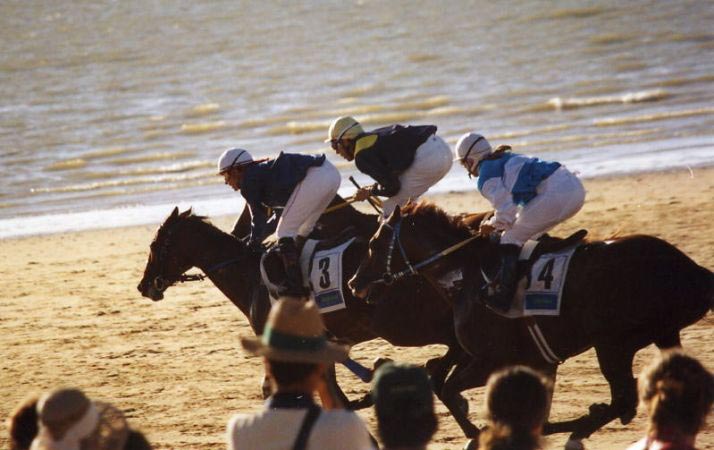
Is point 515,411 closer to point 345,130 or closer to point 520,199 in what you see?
point 520,199

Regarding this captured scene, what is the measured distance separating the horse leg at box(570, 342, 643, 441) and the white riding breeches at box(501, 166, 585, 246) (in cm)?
90

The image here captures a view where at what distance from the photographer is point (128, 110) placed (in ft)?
114

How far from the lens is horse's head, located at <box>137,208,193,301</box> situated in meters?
10.3

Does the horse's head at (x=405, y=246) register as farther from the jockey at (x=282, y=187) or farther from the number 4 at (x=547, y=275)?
the jockey at (x=282, y=187)

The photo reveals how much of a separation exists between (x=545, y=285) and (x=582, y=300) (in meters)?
0.25

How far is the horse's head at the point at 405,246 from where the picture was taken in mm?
8984

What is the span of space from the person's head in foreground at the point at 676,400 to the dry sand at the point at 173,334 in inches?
132

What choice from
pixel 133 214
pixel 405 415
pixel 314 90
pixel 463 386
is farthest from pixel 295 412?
pixel 314 90

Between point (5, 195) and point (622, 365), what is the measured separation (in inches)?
664

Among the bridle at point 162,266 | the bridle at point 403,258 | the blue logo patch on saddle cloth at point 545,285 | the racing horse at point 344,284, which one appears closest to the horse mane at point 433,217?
the bridle at point 403,258

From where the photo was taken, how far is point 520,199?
29.3 feet

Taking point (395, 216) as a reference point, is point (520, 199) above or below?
above

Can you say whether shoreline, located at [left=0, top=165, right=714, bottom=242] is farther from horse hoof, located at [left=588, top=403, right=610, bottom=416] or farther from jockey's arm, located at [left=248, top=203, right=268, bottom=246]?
horse hoof, located at [left=588, top=403, right=610, bottom=416]

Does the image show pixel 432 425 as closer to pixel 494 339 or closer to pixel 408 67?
pixel 494 339
